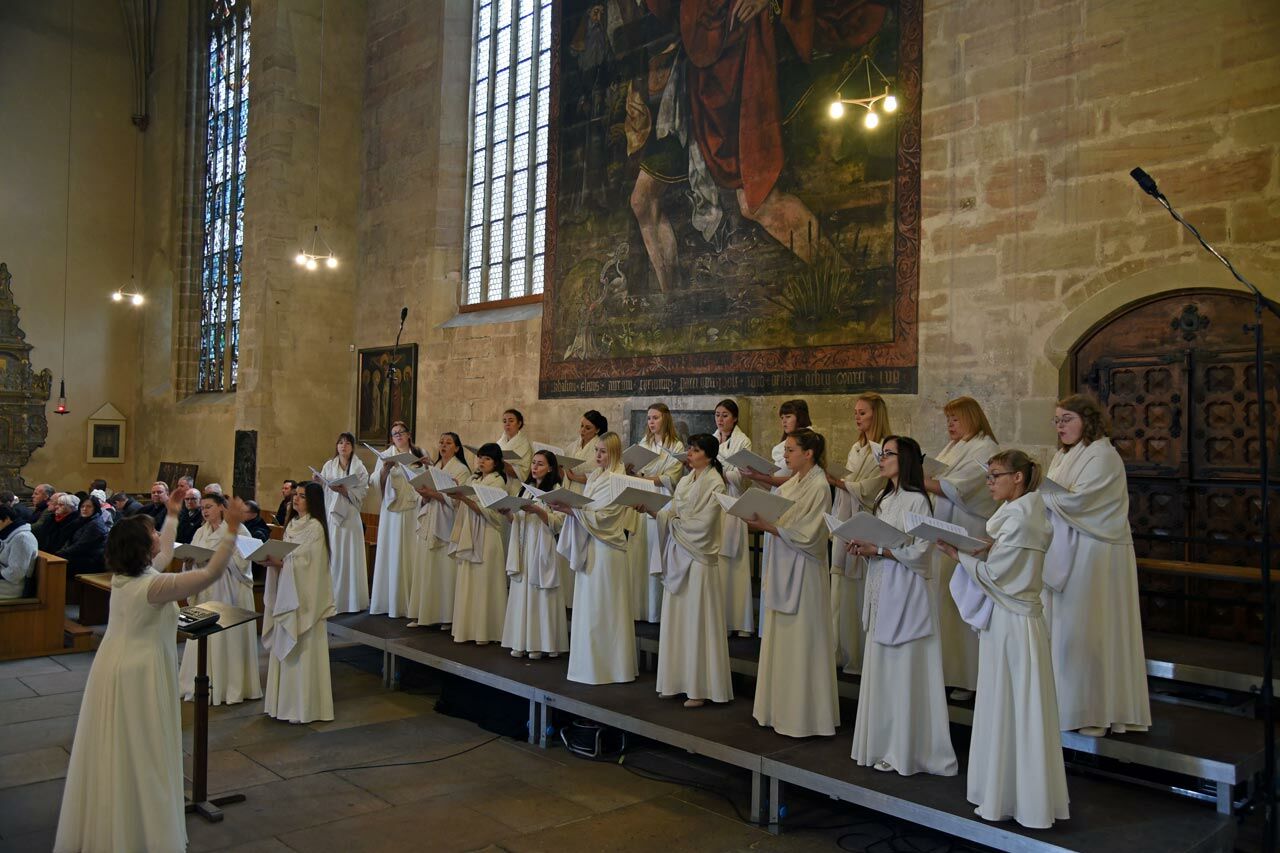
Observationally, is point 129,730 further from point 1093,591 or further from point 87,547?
point 87,547

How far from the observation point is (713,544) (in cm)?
694

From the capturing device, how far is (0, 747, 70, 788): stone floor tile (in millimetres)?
6480

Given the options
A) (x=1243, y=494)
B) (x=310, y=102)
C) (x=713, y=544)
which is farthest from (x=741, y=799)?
(x=310, y=102)

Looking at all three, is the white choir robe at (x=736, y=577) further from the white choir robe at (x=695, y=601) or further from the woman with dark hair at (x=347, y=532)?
the woman with dark hair at (x=347, y=532)

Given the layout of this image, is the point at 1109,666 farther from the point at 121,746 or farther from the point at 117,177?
the point at 117,177

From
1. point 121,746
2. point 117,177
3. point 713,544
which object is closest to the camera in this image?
point 121,746

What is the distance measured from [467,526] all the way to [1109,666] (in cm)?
539

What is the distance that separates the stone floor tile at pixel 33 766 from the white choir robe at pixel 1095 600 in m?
6.29

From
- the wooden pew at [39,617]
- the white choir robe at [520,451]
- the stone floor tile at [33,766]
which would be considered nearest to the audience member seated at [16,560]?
the wooden pew at [39,617]

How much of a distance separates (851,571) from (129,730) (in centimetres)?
459

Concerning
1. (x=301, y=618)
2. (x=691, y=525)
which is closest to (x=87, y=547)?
(x=301, y=618)

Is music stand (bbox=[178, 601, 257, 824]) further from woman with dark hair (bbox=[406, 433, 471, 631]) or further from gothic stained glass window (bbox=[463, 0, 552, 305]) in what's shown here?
gothic stained glass window (bbox=[463, 0, 552, 305])

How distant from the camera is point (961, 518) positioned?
6.63 metres

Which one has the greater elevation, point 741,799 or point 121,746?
point 121,746
